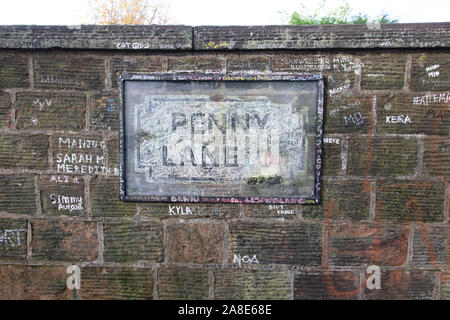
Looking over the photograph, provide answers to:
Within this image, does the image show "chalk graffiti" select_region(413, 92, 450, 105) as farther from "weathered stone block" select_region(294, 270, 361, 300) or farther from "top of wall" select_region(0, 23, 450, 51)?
"weathered stone block" select_region(294, 270, 361, 300)

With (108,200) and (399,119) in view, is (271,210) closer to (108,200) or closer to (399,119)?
(399,119)

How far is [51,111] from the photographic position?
212cm

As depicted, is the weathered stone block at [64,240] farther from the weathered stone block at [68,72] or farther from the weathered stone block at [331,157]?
the weathered stone block at [331,157]

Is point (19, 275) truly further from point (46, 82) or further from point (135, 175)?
point (46, 82)


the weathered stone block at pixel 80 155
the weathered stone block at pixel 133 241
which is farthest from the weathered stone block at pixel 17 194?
the weathered stone block at pixel 133 241

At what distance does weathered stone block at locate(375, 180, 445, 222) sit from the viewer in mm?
2064

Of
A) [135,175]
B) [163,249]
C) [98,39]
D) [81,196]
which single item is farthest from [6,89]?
[163,249]

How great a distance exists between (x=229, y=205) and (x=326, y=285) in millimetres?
939

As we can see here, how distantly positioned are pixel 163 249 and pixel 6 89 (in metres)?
1.62

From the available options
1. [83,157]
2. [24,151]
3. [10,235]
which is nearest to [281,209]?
[83,157]

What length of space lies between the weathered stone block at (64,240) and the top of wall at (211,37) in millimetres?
1283

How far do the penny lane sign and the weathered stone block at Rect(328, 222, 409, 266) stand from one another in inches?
15.0

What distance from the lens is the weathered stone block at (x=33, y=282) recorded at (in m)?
2.24

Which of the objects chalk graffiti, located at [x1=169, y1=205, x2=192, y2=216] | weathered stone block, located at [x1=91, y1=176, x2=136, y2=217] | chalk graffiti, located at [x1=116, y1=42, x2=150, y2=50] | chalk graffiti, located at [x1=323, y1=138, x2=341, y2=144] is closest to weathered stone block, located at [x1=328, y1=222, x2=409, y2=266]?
chalk graffiti, located at [x1=323, y1=138, x2=341, y2=144]
